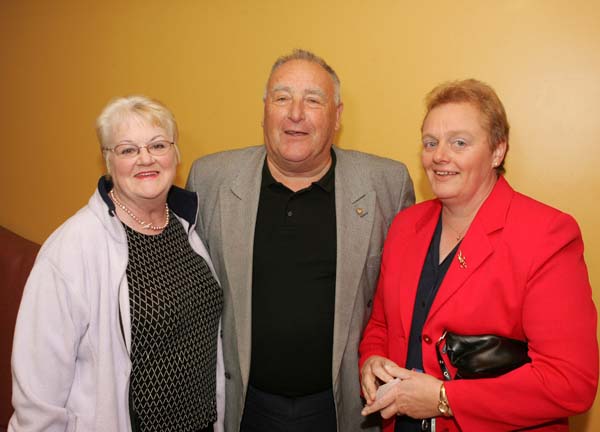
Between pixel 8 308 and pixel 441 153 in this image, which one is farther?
pixel 8 308

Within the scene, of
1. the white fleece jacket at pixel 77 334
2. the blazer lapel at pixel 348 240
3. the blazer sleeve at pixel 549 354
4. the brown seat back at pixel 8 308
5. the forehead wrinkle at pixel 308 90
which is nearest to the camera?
the blazer sleeve at pixel 549 354

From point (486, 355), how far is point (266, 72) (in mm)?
1718

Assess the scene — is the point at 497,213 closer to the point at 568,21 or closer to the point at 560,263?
the point at 560,263

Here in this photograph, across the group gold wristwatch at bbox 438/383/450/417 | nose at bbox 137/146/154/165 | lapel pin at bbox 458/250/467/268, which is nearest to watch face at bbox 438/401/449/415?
gold wristwatch at bbox 438/383/450/417

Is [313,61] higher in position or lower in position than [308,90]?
higher

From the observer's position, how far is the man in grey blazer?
203 centimetres

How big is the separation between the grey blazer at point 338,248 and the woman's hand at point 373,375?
171 mm

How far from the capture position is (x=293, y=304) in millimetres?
2027

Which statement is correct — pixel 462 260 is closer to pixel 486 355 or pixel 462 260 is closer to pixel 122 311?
pixel 486 355

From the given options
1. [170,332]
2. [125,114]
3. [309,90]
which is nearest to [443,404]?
[170,332]

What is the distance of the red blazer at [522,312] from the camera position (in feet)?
4.93

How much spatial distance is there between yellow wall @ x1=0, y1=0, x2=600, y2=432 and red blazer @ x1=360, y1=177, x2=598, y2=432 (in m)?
0.75

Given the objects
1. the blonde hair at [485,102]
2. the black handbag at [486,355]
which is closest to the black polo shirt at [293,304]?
the black handbag at [486,355]

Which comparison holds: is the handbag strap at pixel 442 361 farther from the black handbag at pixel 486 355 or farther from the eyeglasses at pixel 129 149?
the eyeglasses at pixel 129 149
